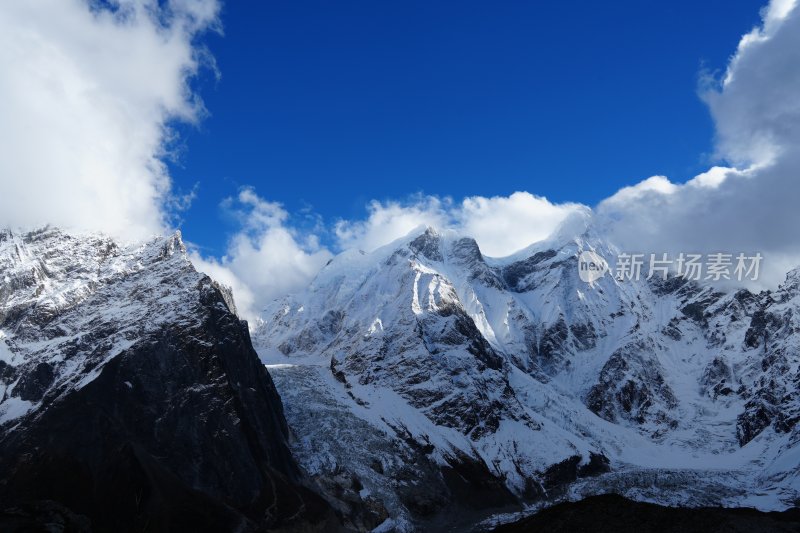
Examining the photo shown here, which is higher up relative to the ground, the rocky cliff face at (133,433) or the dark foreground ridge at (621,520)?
the rocky cliff face at (133,433)

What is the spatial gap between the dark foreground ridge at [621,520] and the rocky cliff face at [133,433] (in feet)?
246

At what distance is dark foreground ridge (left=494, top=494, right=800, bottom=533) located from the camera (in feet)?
348

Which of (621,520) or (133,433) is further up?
(133,433)

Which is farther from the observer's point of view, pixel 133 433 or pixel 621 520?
pixel 133 433

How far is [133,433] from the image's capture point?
172 m

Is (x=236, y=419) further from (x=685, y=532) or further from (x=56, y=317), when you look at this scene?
(x=685, y=532)

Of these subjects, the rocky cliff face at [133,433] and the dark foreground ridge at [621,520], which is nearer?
the dark foreground ridge at [621,520]

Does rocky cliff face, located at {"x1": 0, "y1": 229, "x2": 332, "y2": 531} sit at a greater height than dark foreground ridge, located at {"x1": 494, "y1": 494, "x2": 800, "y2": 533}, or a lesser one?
greater

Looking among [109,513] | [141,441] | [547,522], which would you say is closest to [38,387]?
[141,441]

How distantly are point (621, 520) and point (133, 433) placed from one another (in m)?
109

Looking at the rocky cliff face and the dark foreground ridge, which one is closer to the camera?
the dark foreground ridge

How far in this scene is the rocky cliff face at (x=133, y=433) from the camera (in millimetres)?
155750

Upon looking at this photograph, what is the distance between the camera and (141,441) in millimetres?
172375

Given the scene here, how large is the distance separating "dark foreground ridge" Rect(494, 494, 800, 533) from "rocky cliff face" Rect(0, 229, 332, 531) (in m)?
75.1
